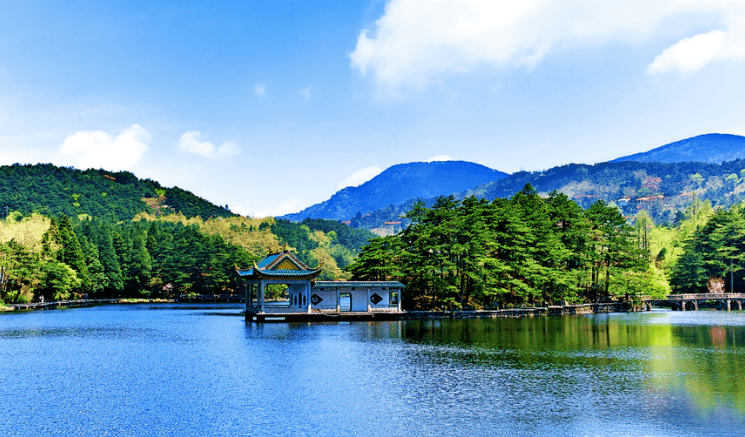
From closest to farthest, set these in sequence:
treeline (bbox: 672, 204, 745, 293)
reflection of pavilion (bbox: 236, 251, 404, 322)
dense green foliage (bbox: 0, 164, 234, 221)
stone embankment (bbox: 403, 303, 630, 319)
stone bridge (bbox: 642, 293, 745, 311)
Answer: reflection of pavilion (bbox: 236, 251, 404, 322) → stone embankment (bbox: 403, 303, 630, 319) → stone bridge (bbox: 642, 293, 745, 311) → treeline (bbox: 672, 204, 745, 293) → dense green foliage (bbox: 0, 164, 234, 221)

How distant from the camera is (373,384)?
2222cm

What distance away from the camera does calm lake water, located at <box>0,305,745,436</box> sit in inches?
658

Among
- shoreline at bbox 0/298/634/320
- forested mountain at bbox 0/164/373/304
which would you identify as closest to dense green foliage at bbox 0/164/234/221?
forested mountain at bbox 0/164/373/304

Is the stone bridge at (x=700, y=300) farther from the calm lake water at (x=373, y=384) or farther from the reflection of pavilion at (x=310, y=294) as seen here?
the calm lake water at (x=373, y=384)

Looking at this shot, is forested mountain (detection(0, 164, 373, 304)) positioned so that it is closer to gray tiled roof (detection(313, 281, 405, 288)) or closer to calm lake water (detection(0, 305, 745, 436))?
gray tiled roof (detection(313, 281, 405, 288))

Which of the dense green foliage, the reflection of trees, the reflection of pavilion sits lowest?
the reflection of trees

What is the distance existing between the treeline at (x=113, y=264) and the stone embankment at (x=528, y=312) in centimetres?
3380

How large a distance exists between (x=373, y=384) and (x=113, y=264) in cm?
8507

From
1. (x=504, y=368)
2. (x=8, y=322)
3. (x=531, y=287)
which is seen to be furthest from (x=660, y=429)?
(x=8, y=322)

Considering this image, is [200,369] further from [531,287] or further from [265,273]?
[531,287]

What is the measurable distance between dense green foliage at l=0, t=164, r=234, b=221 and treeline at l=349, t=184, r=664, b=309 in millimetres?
117815

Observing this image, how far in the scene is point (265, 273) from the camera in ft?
164

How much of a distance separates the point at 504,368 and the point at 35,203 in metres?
161

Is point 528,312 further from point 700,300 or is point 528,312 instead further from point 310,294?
point 700,300
